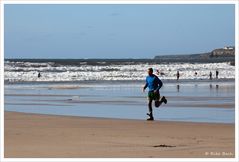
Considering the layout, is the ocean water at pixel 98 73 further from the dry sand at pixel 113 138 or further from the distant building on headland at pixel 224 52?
the distant building on headland at pixel 224 52

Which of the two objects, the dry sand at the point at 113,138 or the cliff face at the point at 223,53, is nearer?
the dry sand at the point at 113,138

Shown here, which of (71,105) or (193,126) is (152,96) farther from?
(71,105)

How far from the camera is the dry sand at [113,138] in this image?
10555 mm

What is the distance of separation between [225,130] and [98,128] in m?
2.90

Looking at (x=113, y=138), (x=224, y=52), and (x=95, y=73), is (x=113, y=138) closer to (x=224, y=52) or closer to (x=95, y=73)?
(x=95, y=73)

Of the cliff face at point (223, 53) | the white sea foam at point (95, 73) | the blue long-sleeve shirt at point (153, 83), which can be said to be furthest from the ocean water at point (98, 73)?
the cliff face at point (223, 53)

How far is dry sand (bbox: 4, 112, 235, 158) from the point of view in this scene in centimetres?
1055

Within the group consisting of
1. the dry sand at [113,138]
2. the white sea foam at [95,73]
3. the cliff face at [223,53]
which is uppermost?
the cliff face at [223,53]

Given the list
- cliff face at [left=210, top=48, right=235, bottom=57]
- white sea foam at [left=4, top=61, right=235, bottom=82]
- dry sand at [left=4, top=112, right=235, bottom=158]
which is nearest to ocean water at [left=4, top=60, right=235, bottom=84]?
white sea foam at [left=4, top=61, right=235, bottom=82]

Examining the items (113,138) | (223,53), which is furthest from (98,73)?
(223,53)

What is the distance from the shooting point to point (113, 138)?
12.6m

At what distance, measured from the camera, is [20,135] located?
1313cm
